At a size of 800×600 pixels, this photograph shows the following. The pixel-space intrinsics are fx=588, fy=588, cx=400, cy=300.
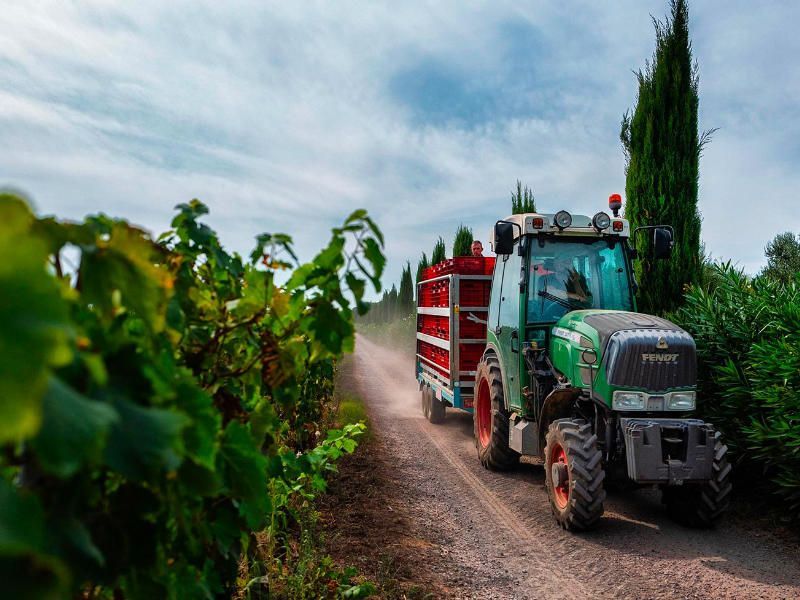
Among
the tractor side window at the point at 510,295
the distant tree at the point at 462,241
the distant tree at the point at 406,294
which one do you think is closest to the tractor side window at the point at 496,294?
the tractor side window at the point at 510,295

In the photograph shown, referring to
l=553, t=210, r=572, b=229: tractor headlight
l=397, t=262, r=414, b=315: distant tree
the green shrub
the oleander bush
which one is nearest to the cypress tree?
the green shrub

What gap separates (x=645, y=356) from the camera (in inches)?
182

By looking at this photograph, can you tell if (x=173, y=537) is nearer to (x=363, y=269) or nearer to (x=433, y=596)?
(x=363, y=269)

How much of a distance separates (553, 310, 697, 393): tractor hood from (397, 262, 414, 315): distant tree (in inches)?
1189

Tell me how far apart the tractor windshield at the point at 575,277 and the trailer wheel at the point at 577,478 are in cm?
137

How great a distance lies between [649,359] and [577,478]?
3.65 feet

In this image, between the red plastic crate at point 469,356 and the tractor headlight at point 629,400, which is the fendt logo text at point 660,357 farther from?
the red plastic crate at point 469,356

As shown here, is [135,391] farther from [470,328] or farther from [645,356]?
[470,328]

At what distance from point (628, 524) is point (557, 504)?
61cm

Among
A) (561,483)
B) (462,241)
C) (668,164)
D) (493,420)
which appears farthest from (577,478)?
(462,241)

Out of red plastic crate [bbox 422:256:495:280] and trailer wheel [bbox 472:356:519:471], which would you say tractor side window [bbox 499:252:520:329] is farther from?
red plastic crate [bbox 422:256:495:280]

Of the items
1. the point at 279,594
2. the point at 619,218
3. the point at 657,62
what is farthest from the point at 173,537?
the point at 657,62

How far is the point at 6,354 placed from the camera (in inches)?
19.9

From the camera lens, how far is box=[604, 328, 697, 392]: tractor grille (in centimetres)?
461
